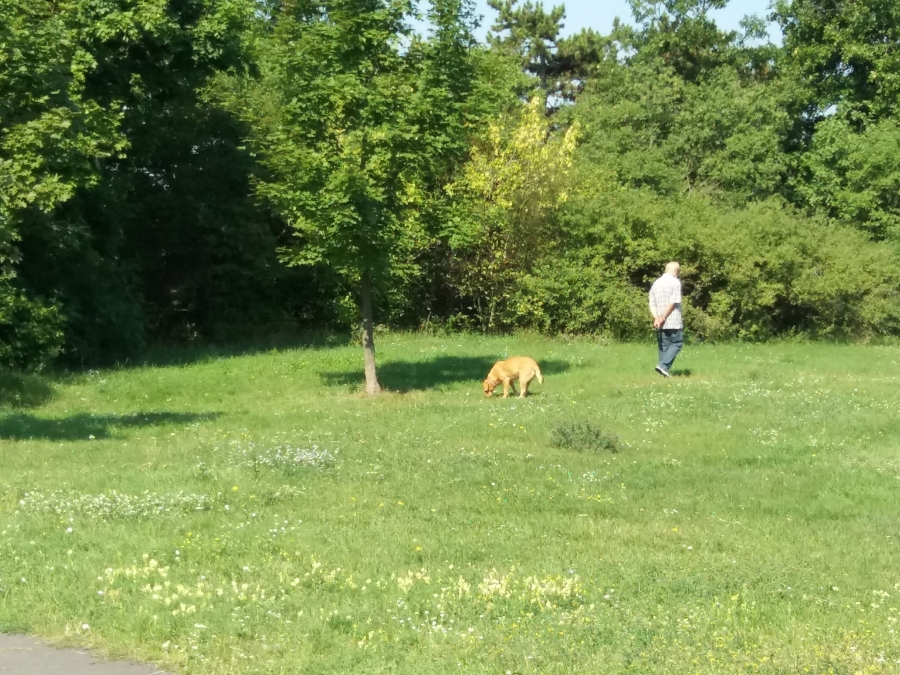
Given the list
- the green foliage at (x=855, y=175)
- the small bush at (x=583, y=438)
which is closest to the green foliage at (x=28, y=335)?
the small bush at (x=583, y=438)

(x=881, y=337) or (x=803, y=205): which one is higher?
(x=803, y=205)

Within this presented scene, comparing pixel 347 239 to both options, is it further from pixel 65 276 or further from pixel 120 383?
pixel 65 276

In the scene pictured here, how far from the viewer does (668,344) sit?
760 inches

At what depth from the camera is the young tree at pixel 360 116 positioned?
16719 millimetres

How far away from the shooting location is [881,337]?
1141 inches

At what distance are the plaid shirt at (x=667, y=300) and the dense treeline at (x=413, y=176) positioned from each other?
3.52m

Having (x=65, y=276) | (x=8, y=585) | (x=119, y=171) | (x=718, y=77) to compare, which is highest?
(x=718, y=77)

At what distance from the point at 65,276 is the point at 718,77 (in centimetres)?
2350

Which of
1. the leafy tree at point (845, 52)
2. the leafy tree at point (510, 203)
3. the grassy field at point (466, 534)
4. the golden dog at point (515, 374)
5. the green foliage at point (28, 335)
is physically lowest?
the grassy field at point (466, 534)

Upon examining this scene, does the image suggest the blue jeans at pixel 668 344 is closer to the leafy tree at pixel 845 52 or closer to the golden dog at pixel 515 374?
the golden dog at pixel 515 374

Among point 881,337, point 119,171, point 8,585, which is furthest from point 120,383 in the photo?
point 881,337

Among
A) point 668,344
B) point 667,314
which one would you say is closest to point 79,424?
point 667,314

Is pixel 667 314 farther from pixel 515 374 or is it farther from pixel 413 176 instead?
pixel 413 176

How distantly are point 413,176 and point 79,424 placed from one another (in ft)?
21.5
